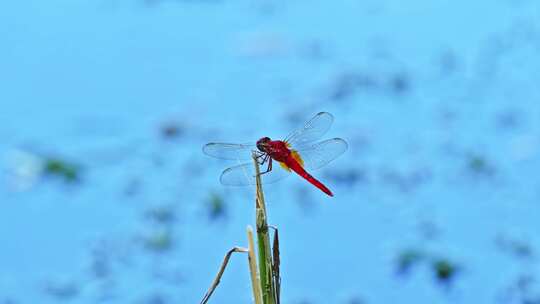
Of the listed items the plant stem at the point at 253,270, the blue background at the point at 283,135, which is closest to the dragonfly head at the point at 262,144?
the plant stem at the point at 253,270

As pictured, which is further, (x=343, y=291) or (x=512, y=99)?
(x=512, y=99)

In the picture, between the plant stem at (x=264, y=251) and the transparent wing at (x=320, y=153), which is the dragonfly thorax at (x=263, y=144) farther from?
→ the plant stem at (x=264, y=251)

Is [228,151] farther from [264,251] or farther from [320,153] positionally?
[264,251]

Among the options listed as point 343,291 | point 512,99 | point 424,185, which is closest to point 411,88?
point 512,99

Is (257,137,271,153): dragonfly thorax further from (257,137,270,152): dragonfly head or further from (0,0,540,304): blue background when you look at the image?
(0,0,540,304): blue background

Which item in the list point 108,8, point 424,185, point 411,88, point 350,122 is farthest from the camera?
point 108,8

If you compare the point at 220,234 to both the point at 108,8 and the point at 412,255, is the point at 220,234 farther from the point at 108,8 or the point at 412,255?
the point at 108,8
